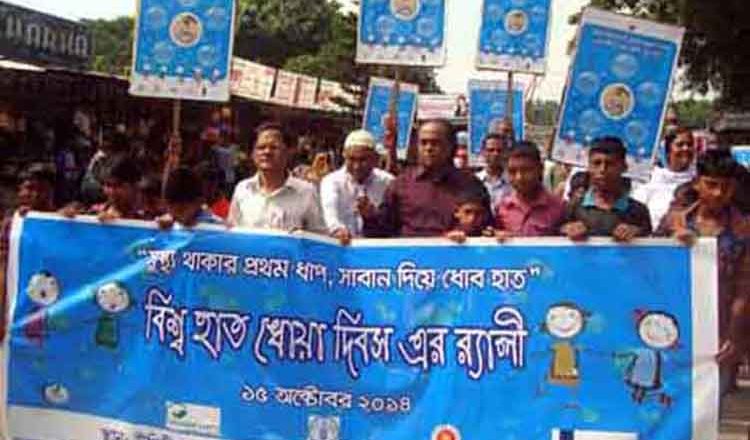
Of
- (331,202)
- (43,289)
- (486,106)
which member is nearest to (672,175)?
(331,202)

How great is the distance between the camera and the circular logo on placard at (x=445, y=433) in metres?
5.42

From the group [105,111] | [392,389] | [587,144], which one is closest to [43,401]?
[392,389]

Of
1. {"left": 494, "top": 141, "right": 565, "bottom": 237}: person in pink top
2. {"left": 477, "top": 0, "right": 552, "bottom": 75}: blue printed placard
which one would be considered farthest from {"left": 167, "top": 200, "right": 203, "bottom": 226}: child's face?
{"left": 477, "top": 0, "right": 552, "bottom": 75}: blue printed placard

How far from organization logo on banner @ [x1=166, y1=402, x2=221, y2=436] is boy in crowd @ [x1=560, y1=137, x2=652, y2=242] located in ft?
5.22

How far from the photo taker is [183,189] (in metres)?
5.84

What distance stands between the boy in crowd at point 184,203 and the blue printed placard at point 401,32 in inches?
168

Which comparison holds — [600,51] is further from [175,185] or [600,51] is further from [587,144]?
[175,185]

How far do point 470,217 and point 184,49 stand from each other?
3.49m

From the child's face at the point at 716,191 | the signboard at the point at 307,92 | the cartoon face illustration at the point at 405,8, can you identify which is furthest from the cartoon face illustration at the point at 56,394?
the signboard at the point at 307,92

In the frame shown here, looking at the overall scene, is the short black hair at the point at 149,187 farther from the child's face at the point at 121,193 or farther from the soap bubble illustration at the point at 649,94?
the soap bubble illustration at the point at 649,94

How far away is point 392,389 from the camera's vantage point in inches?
216

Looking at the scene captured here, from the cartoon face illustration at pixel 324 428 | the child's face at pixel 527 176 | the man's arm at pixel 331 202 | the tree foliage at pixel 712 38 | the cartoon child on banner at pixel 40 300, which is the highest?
the tree foliage at pixel 712 38

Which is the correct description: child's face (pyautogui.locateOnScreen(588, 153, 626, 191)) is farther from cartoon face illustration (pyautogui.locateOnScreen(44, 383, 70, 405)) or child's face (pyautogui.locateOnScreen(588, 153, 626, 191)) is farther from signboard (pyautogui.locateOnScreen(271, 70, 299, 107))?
signboard (pyautogui.locateOnScreen(271, 70, 299, 107))

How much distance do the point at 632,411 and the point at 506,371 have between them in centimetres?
50
